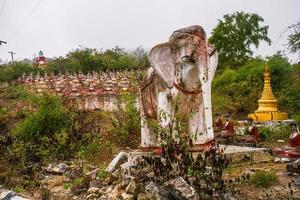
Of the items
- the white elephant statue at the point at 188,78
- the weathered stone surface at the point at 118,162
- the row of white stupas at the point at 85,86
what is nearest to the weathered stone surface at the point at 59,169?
the weathered stone surface at the point at 118,162

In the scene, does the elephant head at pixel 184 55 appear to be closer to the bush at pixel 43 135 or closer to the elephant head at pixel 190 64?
the elephant head at pixel 190 64

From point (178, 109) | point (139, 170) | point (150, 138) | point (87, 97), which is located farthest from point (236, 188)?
point (87, 97)

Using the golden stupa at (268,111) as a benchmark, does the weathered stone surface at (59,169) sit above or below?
below

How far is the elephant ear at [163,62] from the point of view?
8898mm

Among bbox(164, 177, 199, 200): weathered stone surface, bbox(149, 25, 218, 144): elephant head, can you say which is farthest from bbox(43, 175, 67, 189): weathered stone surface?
bbox(164, 177, 199, 200): weathered stone surface

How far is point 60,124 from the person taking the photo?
518 inches

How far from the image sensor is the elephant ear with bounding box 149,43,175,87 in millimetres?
8898

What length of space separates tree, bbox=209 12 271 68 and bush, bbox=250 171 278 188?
25.6 meters

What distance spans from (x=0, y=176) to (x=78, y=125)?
3158 millimetres

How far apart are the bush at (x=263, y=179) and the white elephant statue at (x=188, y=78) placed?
4.73 feet

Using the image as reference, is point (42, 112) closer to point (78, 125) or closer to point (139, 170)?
point (78, 125)

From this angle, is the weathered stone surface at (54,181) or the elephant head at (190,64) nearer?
the elephant head at (190,64)

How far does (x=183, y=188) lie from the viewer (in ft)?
20.0

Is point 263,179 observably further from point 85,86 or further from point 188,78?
point 85,86
